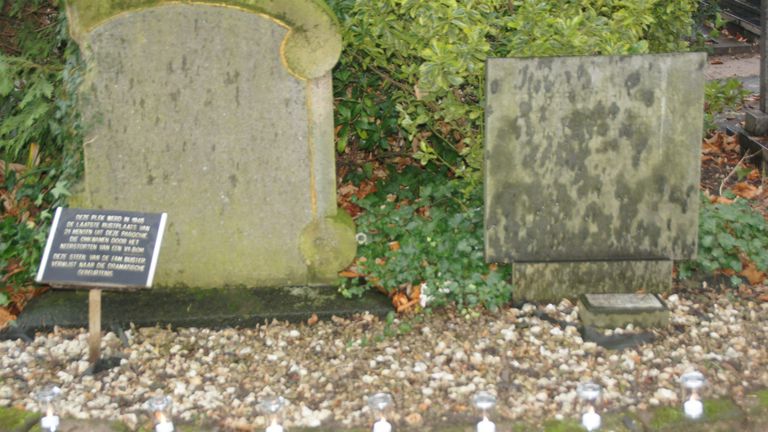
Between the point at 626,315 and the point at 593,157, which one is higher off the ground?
the point at 593,157

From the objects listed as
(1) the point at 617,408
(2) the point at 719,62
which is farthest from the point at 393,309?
(2) the point at 719,62

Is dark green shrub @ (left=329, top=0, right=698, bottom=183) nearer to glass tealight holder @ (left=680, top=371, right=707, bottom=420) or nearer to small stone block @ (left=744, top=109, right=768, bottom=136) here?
small stone block @ (left=744, top=109, right=768, bottom=136)

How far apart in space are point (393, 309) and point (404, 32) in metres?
1.38

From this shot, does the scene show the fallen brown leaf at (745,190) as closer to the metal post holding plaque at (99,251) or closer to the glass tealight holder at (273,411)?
the glass tealight holder at (273,411)

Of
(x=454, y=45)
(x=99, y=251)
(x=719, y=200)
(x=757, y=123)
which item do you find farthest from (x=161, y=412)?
(x=757, y=123)

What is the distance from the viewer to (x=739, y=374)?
3.80 meters

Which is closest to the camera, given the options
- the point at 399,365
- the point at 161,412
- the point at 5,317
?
the point at 161,412

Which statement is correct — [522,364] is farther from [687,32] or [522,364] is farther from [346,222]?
[687,32]

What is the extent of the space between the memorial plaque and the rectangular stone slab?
1533mm

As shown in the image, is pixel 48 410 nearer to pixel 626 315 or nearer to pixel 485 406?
pixel 485 406

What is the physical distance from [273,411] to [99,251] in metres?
1.04

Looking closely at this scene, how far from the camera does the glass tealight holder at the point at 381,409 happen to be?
3438 mm

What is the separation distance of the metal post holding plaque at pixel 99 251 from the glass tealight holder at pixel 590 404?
1.74m

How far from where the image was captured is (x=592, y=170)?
4312 millimetres
